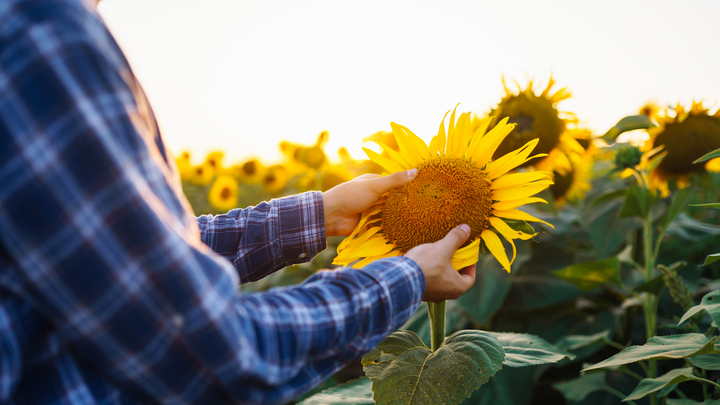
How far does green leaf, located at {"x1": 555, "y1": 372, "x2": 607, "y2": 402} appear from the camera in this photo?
1814 mm

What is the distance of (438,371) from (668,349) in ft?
1.84

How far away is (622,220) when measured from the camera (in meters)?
2.27

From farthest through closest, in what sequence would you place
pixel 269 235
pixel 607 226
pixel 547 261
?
pixel 547 261
pixel 607 226
pixel 269 235

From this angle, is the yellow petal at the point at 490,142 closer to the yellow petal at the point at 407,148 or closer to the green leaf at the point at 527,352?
the yellow petal at the point at 407,148

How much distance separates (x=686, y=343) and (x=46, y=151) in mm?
1405

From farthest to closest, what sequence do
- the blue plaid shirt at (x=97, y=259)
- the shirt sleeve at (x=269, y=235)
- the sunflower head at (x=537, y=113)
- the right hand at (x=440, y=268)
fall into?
the sunflower head at (x=537, y=113), the shirt sleeve at (x=269, y=235), the right hand at (x=440, y=268), the blue plaid shirt at (x=97, y=259)

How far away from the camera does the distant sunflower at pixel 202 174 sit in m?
6.96

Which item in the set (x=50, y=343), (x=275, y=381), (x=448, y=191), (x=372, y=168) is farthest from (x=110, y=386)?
(x=372, y=168)

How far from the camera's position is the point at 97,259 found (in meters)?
0.63

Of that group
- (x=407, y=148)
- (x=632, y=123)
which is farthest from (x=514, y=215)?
(x=632, y=123)

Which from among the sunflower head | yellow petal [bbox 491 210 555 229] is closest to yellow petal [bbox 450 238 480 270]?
yellow petal [bbox 491 210 555 229]

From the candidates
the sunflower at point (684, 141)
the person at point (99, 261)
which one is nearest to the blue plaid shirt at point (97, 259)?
the person at point (99, 261)

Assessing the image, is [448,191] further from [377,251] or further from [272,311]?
[272,311]

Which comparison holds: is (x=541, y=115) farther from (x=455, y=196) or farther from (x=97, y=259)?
(x=97, y=259)
